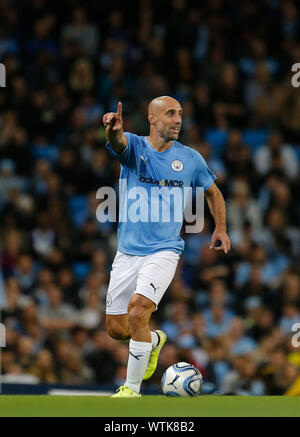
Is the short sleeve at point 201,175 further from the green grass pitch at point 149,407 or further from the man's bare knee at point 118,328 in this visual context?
the green grass pitch at point 149,407

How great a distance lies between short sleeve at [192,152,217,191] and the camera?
354 inches

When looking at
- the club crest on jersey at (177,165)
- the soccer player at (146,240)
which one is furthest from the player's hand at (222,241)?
the club crest on jersey at (177,165)

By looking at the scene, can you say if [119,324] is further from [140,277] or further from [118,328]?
[140,277]

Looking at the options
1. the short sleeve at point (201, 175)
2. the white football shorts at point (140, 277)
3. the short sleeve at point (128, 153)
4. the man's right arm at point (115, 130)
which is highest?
the man's right arm at point (115, 130)

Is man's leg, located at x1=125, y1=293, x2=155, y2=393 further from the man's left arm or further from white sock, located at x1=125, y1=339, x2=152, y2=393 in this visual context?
the man's left arm

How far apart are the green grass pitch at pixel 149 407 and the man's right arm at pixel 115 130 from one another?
2.16 meters

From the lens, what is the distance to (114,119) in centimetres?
816

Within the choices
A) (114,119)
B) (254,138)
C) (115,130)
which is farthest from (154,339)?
(254,138)

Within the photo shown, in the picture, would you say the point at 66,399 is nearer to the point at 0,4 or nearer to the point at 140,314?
the point at 140,314

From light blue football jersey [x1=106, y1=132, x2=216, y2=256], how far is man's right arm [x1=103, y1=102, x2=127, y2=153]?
11cm

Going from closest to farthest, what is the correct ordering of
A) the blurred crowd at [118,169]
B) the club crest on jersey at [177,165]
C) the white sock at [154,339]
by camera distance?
the club crest on jersey at [177,165], the white sock at [154,339], the blurred crowd at [118,169]

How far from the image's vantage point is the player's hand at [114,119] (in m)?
8.09
